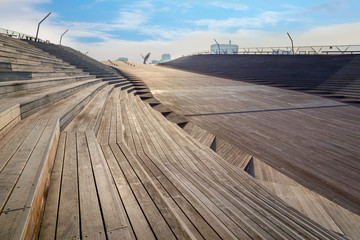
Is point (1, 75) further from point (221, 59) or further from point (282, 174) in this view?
point (221, 59)

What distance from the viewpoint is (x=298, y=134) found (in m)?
6.63

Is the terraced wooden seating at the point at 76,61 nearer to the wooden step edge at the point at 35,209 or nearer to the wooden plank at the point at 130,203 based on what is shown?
the wooden plank at the point at 130,203

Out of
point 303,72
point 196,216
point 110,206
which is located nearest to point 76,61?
point 110,206

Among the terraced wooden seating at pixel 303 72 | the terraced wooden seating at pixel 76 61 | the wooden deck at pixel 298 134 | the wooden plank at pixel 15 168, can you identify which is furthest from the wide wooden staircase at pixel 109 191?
the terraced wooden seating at pixel 303 72

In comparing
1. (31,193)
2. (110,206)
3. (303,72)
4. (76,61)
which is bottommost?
(110,206)

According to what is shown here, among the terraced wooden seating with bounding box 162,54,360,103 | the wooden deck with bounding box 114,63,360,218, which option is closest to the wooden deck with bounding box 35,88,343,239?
the wooden deck with bounding box 114,63,360,218

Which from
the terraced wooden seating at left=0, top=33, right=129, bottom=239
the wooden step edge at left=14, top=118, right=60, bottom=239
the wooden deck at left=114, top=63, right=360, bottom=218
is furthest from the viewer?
the wooden deck at left=114, top=63, right=360, bottom=218

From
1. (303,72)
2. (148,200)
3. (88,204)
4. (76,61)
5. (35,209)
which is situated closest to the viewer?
(35,209)

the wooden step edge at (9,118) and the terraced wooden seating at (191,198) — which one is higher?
the wooden step edge at (9,118)

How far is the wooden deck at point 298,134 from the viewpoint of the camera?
13.7 feet

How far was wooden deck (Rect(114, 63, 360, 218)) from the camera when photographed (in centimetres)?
416

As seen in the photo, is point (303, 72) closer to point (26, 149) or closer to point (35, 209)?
point (26, 149)

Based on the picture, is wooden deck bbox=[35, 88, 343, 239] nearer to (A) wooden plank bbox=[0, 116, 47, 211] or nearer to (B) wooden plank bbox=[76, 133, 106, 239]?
(B) wooden plank bbox=[76, 133, 106, 239]

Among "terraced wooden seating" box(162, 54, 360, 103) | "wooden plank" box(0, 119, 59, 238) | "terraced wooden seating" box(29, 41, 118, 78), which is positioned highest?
"terraced wooden seating" box(162, 54, 360, 103)
